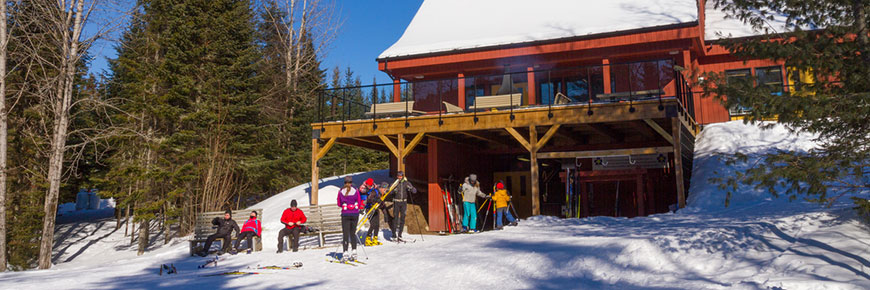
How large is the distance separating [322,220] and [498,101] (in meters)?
5.30

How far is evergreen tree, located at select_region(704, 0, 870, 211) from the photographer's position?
20.3 feet

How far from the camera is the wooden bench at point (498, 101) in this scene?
14805mm

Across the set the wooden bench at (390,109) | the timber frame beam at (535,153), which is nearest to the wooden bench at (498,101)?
the timber frame beam at (535,153)

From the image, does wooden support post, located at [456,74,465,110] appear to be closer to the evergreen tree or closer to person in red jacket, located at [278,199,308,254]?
person in red jacket, located at [278,199,308,254]

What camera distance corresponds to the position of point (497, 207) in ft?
42.8

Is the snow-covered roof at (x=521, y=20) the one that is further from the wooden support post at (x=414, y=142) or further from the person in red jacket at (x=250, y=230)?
the person in red jacket at (x=250, y=230)

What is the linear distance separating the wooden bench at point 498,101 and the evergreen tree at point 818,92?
7801 millimetres

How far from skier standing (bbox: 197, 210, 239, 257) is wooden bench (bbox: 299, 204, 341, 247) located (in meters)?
1.62

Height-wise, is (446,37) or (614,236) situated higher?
(446,37)

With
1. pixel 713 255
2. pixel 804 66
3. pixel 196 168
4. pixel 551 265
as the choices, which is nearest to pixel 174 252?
pixel 196 168

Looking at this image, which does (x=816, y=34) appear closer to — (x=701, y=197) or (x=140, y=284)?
(x=701, y=197)

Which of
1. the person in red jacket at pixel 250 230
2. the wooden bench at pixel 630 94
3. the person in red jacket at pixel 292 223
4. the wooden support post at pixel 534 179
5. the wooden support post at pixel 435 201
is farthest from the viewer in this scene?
the wooden support post at pixel 435 201

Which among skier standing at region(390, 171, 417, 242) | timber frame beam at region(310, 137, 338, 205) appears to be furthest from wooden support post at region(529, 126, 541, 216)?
timber frame beam at region(310, 137, 338, 205)

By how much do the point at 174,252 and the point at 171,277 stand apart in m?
6.44
